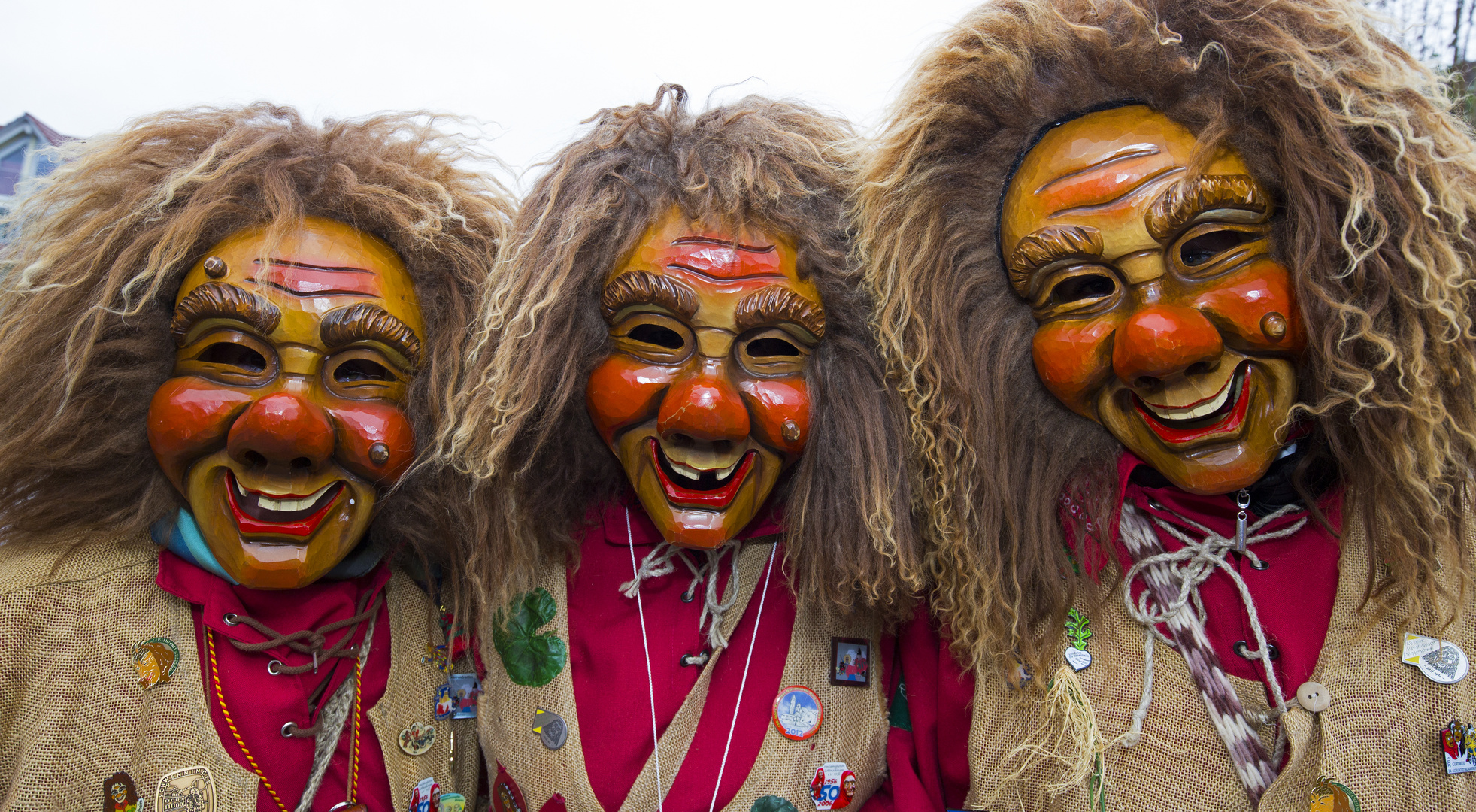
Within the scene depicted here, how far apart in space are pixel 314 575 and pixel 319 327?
1.98ft

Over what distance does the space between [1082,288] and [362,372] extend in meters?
1.75

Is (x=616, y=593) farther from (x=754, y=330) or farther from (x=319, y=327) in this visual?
(x=319, y=327)

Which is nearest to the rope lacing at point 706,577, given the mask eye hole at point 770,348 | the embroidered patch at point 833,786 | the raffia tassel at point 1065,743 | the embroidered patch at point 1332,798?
the embroidered patch at point 833,786

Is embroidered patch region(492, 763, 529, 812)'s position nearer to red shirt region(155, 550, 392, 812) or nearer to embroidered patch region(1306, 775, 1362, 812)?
red shirt region(155, 550, 392, 812)

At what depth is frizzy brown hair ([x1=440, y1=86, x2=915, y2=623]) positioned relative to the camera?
7.14 feet

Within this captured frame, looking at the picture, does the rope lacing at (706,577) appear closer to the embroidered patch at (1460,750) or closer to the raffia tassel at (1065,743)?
the raffia tassel at (1065,743)

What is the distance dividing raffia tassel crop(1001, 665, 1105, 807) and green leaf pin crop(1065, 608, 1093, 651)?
7 centimetres

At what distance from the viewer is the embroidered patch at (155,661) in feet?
6.79

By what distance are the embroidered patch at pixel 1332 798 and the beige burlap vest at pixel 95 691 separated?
1998 mm

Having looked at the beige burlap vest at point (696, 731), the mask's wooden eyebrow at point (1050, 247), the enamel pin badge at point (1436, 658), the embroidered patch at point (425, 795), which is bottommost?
the embroidered patch at point (425, 795)

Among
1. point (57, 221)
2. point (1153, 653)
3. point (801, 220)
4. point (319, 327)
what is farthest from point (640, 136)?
point (1153, 653)

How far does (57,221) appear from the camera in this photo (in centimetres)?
227

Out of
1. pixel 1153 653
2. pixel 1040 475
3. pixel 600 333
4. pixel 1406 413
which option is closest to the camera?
pixel 1406 413

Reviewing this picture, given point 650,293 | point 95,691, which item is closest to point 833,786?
point 650,293
